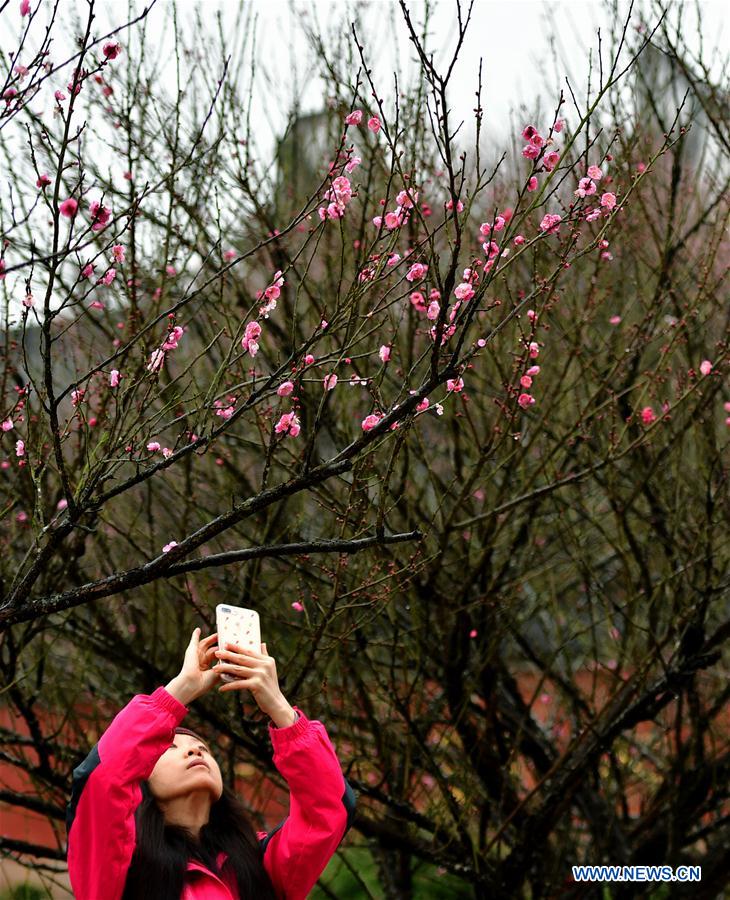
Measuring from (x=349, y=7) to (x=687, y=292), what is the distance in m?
2.53

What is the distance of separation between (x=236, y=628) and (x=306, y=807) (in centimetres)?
52

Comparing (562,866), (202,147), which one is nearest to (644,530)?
(562,866)

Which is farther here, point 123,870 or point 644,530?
point 644,530

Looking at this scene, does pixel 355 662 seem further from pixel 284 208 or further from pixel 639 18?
pixel 639 18

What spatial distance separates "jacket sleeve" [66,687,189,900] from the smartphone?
20 centimetres

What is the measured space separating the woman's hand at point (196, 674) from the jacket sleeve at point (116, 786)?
1.2 inches

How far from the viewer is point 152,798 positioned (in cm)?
290

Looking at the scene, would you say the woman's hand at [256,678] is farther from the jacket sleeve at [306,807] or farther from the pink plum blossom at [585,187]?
the pink plum blossom at [585,187]

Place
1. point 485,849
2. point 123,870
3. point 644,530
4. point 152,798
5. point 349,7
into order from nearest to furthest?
→ point 123,870
point 152,798
point 485,849
point 349,7
point 644,530

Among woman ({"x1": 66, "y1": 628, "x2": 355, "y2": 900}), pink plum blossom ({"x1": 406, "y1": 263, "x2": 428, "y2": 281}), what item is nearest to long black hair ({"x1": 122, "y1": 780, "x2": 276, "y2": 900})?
woman ({"x1": 66, "y1": 628, "x2": 355, "y2": 900})

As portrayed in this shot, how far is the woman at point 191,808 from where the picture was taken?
2600 mm

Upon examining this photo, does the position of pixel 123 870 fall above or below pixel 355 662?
below

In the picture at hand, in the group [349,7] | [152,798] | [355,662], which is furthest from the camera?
[349,7]

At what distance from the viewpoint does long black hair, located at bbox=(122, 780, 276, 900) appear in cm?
270
